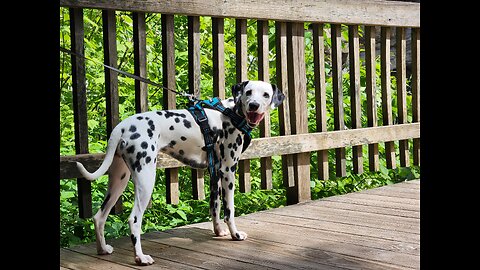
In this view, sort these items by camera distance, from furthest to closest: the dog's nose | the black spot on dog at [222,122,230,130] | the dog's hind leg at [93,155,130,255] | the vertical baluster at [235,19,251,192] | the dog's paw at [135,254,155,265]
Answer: the vertical baluster at [235,19,251,192]
the black spot on dog at [222,122,230,130]
the dog's nose
the dog's hind leg at [93,155,130,255]
the dog's paw at [135,254,155,265]

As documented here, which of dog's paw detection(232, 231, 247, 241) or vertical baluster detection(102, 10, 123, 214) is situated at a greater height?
vertical baluster detection(102, 10, 123, 214)

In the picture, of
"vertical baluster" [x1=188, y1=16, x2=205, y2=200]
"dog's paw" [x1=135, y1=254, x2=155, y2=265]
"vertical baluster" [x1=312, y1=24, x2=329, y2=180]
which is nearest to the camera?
"dog's paw" [x1=135, y1=254, x2=155, y2=265]

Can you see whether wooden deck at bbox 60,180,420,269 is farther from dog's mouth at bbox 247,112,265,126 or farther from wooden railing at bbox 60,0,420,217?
dog's mouth at bbox 247,112,265,126

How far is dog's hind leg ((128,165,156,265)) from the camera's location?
3424mm

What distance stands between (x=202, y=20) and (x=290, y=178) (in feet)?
7.40

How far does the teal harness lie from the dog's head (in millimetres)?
60

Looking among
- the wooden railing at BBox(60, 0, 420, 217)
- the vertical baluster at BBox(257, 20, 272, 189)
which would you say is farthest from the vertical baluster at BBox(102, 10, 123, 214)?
the vertical baluster at BBox(257, 20, 272, 189)

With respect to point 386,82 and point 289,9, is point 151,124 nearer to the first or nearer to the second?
point 289,9

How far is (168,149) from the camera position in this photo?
3.73 metres
